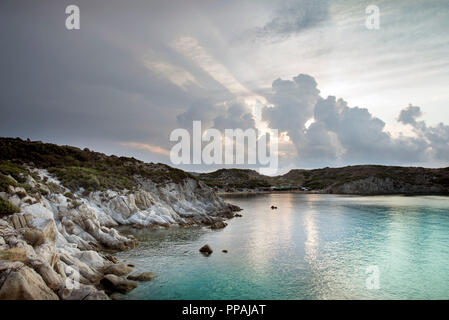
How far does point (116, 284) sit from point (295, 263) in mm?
20210

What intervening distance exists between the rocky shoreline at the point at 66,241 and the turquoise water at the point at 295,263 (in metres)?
3.34

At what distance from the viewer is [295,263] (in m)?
31.7

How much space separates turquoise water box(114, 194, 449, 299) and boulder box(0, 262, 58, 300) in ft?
21.5

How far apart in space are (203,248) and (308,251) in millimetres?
15037

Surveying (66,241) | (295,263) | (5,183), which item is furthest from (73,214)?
(295,263)

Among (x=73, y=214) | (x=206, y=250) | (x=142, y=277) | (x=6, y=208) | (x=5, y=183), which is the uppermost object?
(x=5, y=183)

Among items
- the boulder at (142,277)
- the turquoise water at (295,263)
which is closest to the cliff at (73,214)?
the boulder at (142,277)

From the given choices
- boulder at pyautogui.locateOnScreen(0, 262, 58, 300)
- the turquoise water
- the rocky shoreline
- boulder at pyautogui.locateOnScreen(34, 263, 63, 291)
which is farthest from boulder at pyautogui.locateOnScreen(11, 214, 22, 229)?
the turquoise water

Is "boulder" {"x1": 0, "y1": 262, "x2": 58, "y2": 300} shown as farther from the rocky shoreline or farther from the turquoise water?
the turquoise water

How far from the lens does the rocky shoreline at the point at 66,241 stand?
16.3m

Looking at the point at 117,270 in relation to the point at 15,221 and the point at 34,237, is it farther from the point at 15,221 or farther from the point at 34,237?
the point at 15,221
